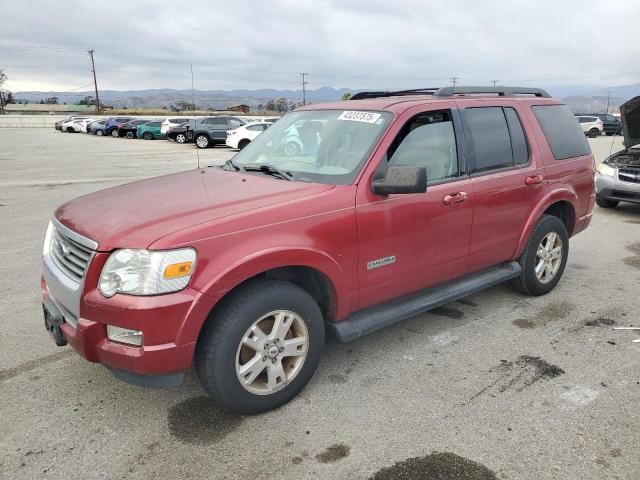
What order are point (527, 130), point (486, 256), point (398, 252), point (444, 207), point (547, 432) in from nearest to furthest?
point (547, 432) → point (398, 252) → point (444, 207) → point (486, 256) → point (527, 130)

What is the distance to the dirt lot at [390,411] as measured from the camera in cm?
251

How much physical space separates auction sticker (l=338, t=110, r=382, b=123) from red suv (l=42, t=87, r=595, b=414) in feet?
0.05

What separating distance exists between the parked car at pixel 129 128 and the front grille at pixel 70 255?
117 feet

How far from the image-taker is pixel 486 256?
13.5ft

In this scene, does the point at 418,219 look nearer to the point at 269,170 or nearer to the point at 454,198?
the point at 454,198

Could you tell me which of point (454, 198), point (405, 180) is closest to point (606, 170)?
point (454, 198)

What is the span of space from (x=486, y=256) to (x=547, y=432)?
1.64 meters

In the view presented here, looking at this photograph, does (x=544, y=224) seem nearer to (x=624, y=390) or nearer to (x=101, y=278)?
(x=624, y=390)

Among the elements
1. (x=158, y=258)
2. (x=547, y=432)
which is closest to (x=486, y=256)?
(x=547, y=432)

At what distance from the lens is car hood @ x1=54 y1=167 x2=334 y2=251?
8.52ft

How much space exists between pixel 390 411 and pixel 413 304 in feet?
2.73

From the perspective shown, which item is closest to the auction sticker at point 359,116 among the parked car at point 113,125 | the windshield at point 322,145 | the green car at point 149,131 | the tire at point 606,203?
the windshield at point 322,145

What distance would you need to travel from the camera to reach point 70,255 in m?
2.87

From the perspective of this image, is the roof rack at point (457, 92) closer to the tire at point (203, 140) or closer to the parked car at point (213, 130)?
the parked car at point (213, 130)
